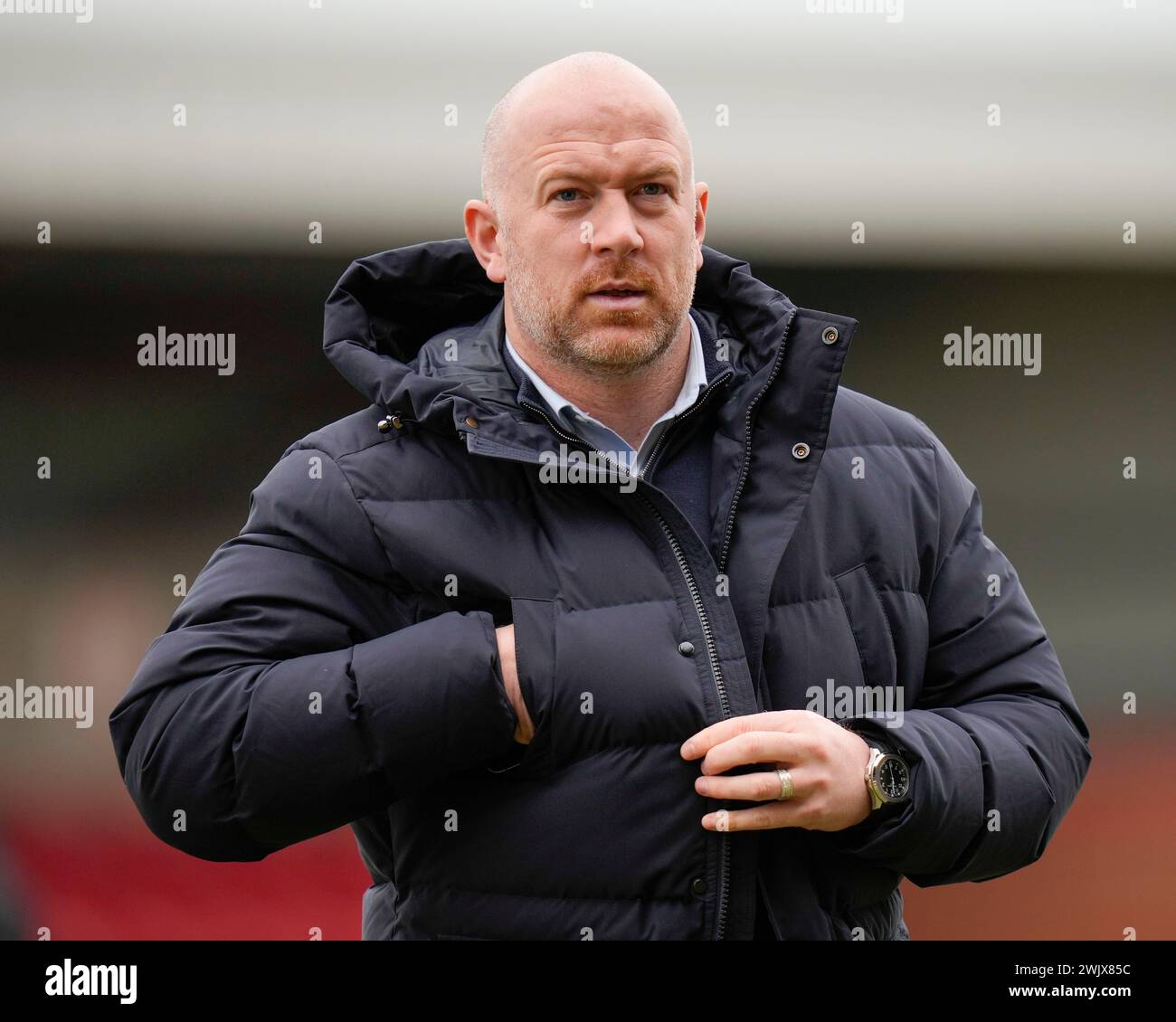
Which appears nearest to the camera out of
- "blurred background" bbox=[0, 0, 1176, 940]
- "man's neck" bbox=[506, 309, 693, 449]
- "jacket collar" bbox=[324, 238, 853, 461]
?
"jacket collar" bbox=[324, 238, 853, 461]

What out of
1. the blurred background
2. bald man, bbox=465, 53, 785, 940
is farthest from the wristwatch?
the blurred background

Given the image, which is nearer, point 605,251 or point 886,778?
point 886,778

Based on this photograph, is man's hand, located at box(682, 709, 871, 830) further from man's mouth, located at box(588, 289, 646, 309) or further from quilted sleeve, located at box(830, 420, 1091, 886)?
man's mouth, located at box(588, 289, 646, 309)

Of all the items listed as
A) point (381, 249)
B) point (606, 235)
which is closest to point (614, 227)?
point (606, 235)

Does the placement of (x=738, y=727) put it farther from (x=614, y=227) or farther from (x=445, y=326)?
(x=445, y=326)

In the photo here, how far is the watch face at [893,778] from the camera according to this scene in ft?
3.79

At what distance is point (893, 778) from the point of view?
3.82 ft

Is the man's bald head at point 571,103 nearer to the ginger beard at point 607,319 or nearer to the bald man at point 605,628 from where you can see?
the bald man at point 605,628

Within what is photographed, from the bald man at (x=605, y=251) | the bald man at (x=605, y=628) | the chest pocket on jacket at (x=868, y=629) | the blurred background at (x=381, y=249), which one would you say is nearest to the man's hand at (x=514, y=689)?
the bald man at (x=605, y=628)

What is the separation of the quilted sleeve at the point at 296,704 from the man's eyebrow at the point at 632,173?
0.43m

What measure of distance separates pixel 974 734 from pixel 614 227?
67cm

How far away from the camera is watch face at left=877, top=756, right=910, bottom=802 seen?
1.15m

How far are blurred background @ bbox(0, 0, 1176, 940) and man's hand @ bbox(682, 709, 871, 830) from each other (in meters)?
1.75

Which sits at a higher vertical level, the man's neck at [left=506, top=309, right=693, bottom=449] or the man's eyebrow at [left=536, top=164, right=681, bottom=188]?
the man's eyebrow at [left=536, top=164, right=681, bottom=188]
